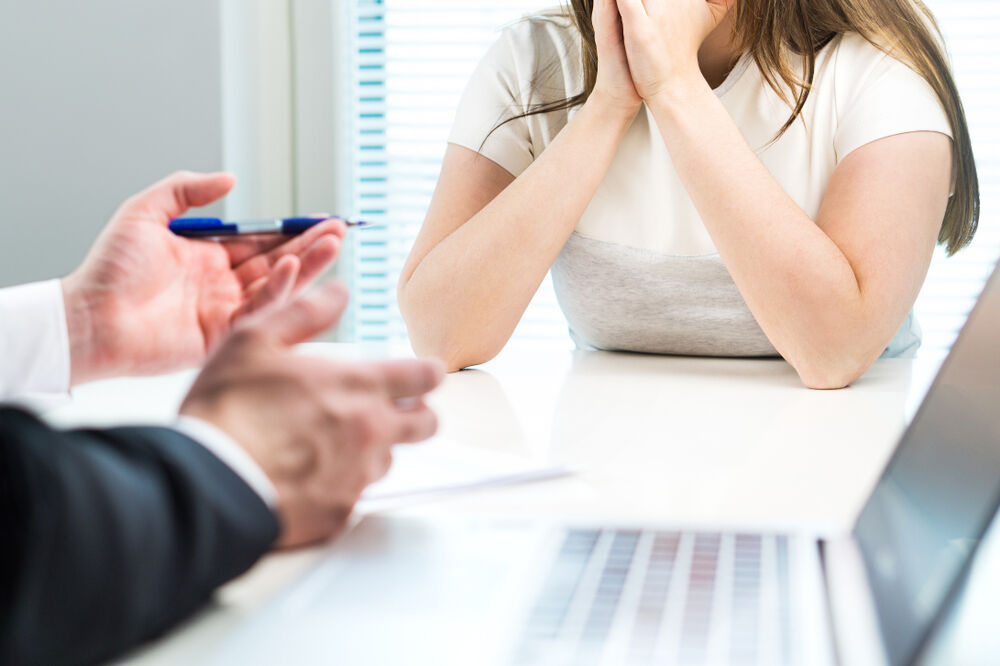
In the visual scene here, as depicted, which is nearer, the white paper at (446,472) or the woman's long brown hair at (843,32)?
the white paper at (446,472)

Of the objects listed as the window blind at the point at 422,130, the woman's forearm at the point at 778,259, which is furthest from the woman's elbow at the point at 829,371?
the window blind at the point at 422,130

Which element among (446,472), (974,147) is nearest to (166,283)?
(446,472)

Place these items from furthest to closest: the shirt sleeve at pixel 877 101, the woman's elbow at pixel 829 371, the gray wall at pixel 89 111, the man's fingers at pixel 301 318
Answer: the gray wall at pixel 89 111 → the shirt sleeve at pixel 877 101 → the woman's elbow at pixel 829 371 → the man's fingers at pixel 301 318

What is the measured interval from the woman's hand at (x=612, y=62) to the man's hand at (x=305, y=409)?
663 millimetres

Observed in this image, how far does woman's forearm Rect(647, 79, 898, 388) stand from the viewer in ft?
2.71

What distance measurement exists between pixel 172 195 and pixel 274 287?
0.10 metres

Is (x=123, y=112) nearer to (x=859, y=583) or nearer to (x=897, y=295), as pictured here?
(x=897, y=295)

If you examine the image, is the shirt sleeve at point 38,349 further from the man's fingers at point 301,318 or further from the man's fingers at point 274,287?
the man's fingers at point 301,318

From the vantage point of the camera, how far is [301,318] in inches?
14.7

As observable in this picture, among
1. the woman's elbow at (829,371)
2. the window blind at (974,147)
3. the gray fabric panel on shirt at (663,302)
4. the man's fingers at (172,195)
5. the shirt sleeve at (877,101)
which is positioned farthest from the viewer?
the window blind at (974,147)

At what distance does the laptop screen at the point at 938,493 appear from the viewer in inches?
10.7

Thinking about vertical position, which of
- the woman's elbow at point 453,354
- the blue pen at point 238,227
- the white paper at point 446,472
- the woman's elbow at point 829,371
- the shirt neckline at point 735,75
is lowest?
the woman's elbow at point 453,354

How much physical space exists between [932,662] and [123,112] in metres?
1.70

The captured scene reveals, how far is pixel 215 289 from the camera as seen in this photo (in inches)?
23.4
